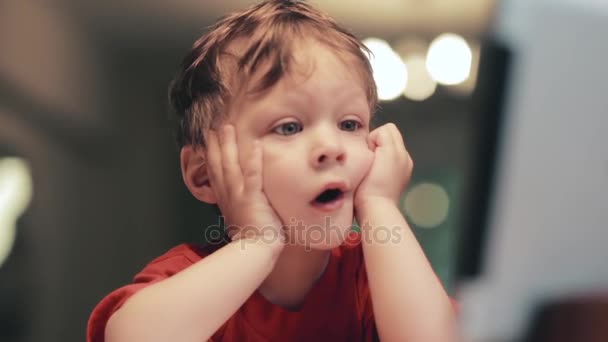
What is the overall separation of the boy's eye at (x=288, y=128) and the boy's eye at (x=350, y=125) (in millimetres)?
46

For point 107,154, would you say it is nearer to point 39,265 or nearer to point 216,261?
point 39,265

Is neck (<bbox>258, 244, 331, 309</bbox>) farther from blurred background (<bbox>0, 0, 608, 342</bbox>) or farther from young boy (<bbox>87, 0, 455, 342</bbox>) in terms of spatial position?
blurred background (<bbox>0, 0, 608, 342</bbox>)

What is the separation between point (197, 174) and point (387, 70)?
29 centimetres

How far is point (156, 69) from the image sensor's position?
0.81 meters

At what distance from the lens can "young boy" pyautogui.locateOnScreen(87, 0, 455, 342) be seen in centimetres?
55

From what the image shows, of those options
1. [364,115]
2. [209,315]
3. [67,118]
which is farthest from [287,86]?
[67,118]

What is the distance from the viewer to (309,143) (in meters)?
0.58

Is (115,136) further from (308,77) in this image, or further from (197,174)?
(308,77)

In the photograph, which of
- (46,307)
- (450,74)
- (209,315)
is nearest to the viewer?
(209,315)

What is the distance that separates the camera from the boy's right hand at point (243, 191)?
586 millimetres

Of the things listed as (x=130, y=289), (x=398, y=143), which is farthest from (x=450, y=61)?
(x=130, y=289)

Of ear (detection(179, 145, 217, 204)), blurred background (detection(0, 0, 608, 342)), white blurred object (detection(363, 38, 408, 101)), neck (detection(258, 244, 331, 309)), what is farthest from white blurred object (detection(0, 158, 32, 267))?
white blurred object (detection(363, 38, 408, 101))

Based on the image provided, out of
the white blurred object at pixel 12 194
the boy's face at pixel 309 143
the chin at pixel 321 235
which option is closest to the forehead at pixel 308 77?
the boy's face at pixel 309 143

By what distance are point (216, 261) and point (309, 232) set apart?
9cm
